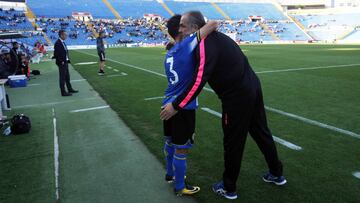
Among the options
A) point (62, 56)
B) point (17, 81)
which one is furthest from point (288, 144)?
point (17, 81)

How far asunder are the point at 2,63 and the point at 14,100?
5.13 metres

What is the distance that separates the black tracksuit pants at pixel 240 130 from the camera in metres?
3.28

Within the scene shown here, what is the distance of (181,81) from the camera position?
11.1 ft

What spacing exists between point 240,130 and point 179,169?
0.81 m

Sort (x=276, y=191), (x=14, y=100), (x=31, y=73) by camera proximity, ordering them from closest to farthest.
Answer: (x=276, y=191) < (x=14, y=100) < (x=31, y=73)

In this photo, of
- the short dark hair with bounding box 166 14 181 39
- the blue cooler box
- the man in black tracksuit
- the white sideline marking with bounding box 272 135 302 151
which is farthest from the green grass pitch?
the blue cooler box

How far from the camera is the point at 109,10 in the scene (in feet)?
225

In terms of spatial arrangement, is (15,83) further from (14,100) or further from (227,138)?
(227,138)

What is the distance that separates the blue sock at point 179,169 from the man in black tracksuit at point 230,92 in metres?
0.43

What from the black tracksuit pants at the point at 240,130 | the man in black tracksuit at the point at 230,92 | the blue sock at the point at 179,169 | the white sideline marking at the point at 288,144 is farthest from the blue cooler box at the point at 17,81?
the black tracksuit pants at the point at 240,130

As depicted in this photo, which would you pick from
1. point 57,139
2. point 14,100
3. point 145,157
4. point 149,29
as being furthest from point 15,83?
point 149,29

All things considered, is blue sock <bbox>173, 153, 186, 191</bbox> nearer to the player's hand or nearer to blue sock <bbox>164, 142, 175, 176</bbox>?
blue sock <bbox>164, 142, 175, 176</bbox>

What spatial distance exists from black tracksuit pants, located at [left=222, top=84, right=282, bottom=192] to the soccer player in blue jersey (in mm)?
392

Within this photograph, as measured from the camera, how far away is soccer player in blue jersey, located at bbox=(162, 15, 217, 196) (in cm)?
318
